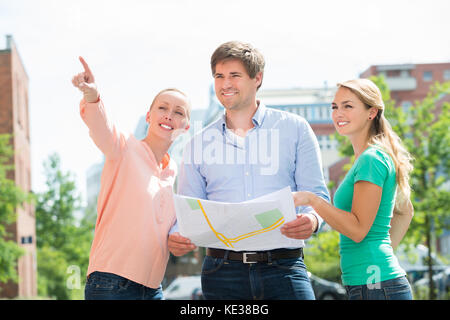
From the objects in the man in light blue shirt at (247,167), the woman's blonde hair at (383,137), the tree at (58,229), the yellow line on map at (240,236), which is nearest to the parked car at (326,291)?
the woman's blonde hair at (383,137)

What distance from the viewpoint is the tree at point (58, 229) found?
3641cm

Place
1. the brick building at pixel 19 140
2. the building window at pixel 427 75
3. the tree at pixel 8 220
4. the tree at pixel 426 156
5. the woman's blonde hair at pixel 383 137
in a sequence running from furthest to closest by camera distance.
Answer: the building window at pixel 427 75 < the brick building at pixel 19 140 < the tree at pixel 8 220 < the tree at pixel 426 156 < the woman's blonde hair at pixel 383 137

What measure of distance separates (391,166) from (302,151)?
16.3 inches

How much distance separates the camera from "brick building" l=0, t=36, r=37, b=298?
31297 millimetres

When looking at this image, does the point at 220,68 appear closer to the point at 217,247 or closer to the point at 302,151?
the point at 302,151

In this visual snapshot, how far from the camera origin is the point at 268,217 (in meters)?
2.60

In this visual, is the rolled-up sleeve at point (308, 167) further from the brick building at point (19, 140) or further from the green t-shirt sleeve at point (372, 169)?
A: the brick building at point (19, 140)

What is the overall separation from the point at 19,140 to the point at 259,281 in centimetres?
3206

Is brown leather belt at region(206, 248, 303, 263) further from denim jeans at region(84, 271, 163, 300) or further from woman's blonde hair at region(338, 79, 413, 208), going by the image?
woman's blonde hair at region(338, 79, 413, 208)

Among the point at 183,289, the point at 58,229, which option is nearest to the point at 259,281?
the point at 183,289

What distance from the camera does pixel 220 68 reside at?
9.97 feet

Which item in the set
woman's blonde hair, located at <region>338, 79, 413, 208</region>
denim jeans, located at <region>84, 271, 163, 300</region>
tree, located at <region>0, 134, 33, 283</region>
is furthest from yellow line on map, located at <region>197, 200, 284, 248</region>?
tree, located at <region>0, 134, 33, 283</region>

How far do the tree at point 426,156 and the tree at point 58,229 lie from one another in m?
21.6

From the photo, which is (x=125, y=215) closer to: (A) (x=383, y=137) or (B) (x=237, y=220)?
(B) (x=237, y=220)
